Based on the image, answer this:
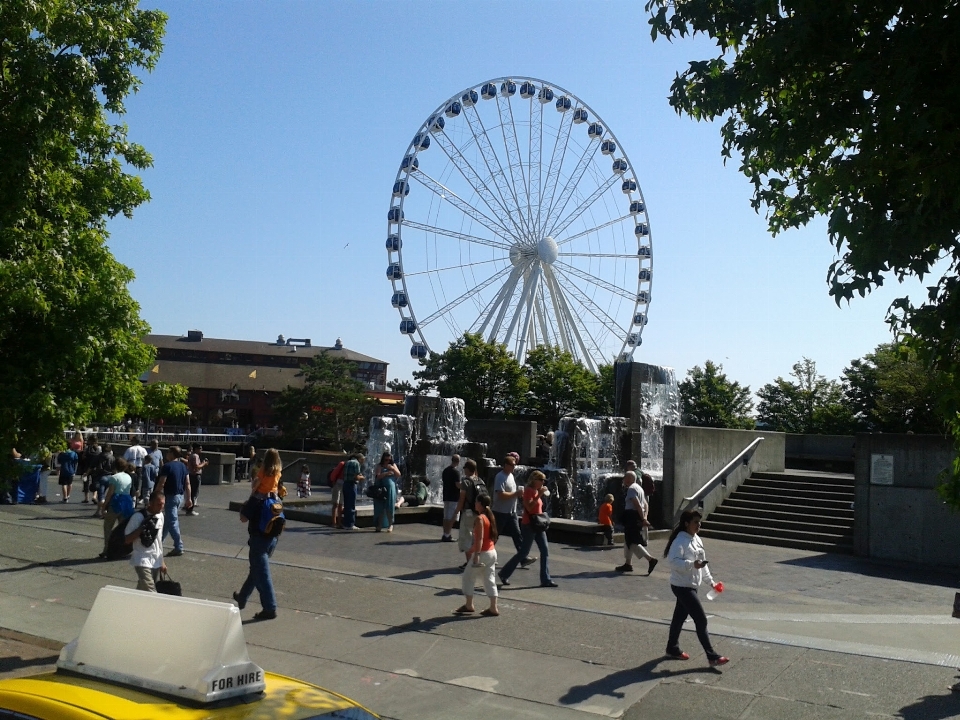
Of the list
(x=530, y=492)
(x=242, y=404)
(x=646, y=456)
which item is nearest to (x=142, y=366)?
(x=530, y=492)

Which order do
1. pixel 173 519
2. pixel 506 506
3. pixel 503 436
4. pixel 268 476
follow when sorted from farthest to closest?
pixel 503 436 → pixel 173 519 → pixel 506 506 → pixel 268 476

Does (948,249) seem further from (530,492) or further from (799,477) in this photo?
(799,477)

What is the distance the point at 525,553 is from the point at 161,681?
29.3ft

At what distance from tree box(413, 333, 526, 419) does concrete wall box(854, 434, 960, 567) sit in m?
40.6

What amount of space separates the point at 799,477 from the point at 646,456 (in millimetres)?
5418

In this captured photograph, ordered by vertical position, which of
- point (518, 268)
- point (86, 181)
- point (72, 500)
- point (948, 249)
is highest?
point (518, 268)

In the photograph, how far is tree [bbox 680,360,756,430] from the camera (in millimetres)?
61406

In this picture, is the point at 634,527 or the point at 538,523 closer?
the point at 538,523

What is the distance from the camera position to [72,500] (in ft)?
72.5

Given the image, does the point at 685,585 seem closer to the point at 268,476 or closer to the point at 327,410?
the point at 268,476

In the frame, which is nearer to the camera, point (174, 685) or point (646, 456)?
point (174, 685)

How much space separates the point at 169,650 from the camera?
3.83 m

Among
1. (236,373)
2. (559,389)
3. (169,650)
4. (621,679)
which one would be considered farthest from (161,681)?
(236,373)

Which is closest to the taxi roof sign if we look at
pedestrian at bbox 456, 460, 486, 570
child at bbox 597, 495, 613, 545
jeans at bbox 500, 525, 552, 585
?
pedestrian at bbox 456, 460, 486, 570
